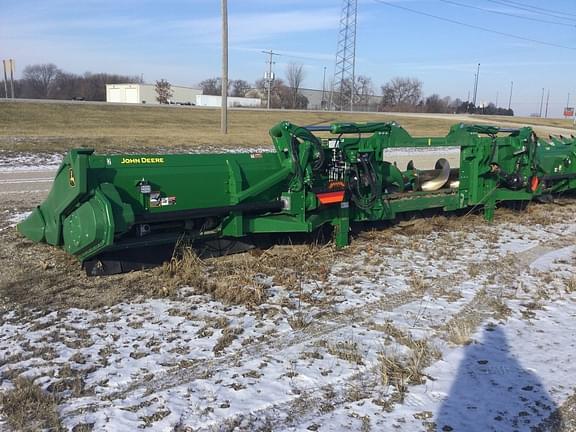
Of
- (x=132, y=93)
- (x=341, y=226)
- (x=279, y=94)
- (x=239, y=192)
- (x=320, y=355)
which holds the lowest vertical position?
(x=320, y=355)

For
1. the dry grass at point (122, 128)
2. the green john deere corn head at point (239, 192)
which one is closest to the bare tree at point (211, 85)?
the dry grass at point (122, 128)

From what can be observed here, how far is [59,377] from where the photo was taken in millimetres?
3783

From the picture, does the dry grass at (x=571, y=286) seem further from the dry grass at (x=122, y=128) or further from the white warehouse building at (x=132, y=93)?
the white warehouse building at (x=132, y=93)

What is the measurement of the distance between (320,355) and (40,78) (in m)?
126

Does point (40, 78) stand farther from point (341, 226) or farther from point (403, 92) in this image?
point (341, 226)

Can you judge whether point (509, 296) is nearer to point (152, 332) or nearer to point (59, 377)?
point (152, 332)

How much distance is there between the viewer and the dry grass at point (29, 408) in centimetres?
322

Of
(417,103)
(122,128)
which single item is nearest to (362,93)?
(417,103)

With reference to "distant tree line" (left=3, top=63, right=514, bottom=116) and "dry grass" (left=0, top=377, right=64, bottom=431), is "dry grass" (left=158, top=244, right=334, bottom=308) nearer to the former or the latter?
"dry grass" (left=0, top=377, right=64, bottom=431)

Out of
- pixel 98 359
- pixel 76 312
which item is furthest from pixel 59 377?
pixel 76 312

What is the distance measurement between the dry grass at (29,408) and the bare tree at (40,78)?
355ft

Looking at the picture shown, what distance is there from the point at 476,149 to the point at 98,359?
22.1 ft

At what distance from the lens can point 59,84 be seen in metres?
106

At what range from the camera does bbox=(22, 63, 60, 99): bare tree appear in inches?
4166
